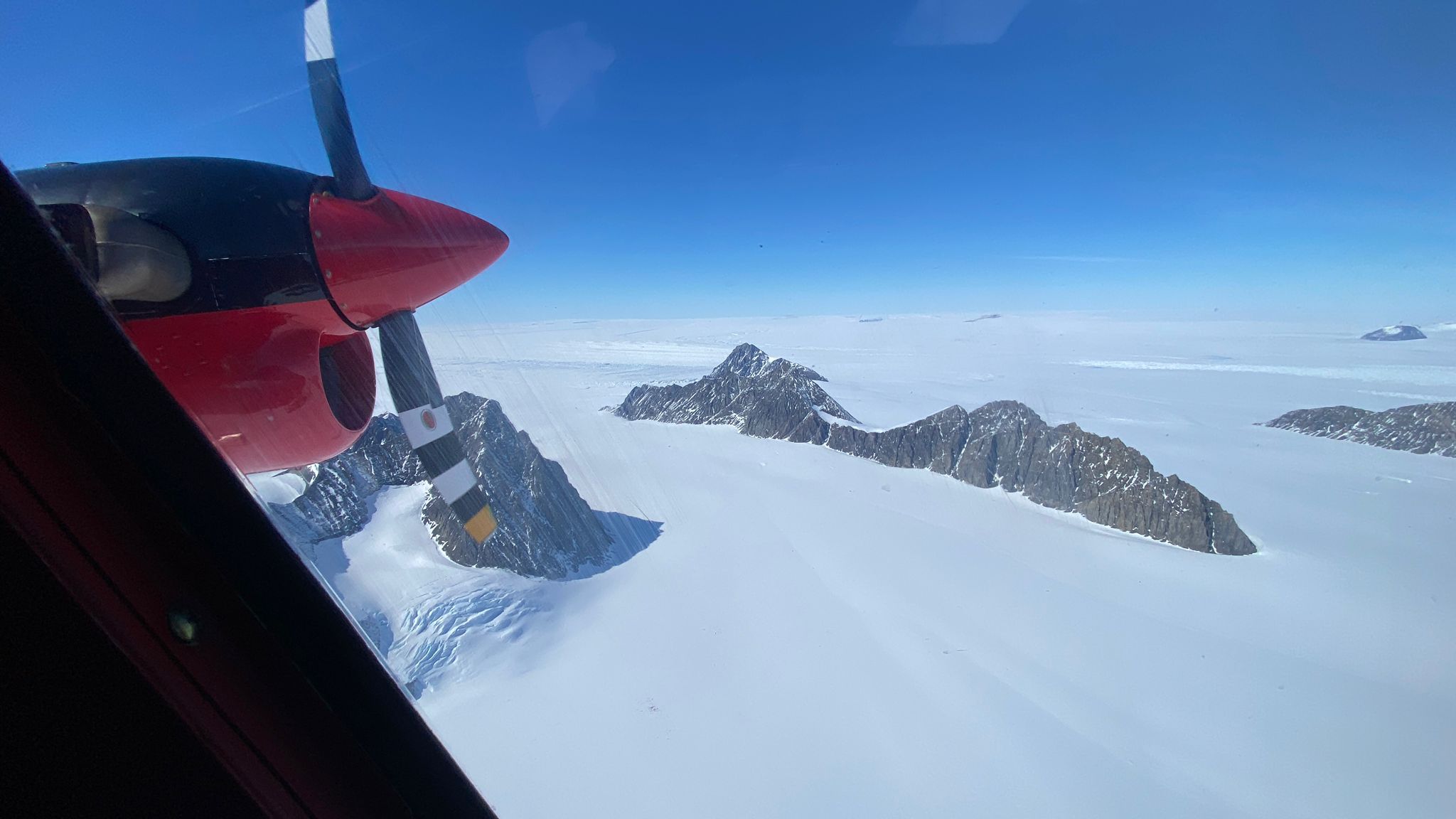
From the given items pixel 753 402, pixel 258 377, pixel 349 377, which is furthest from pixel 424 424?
pixel 753 402

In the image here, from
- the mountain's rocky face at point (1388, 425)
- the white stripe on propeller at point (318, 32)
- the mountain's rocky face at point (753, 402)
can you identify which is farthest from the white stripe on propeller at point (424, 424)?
the mountain's rocky face at point (1388, 425)

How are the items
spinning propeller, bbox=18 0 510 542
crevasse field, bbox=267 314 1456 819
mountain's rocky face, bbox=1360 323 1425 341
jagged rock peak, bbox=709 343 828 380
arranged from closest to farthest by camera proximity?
spinning propeller, bbox=18 0 510 542 < crevasse field, bbox=267 314 1456 819 < jagged rock peak, bbox=709 343 828 380 < mountain's rocky face, bbox=1360 323 1425 341

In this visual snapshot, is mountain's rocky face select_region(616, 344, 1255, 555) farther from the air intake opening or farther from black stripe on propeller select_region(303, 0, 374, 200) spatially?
black stripe on propeller select_region(303, 0, 374, 200)

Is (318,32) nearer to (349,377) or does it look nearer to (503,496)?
(349,377)

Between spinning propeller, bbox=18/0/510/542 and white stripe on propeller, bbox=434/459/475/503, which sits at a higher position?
spinning propeller, bbox=18/0/510/542

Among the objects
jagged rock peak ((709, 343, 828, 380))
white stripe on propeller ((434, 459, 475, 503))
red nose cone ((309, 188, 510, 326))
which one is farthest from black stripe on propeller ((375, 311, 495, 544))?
jagged rock peak ((709, 343, 828, 380))

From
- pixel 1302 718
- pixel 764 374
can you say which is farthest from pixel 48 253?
pixel 764 374

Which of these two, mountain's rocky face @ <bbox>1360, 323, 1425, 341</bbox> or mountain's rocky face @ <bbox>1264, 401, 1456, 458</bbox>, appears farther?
mountain's rocky face @ <bbox>1360, 323, 1425, 341</bbox>

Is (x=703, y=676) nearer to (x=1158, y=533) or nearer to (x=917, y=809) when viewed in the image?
(x=917, y=809)
